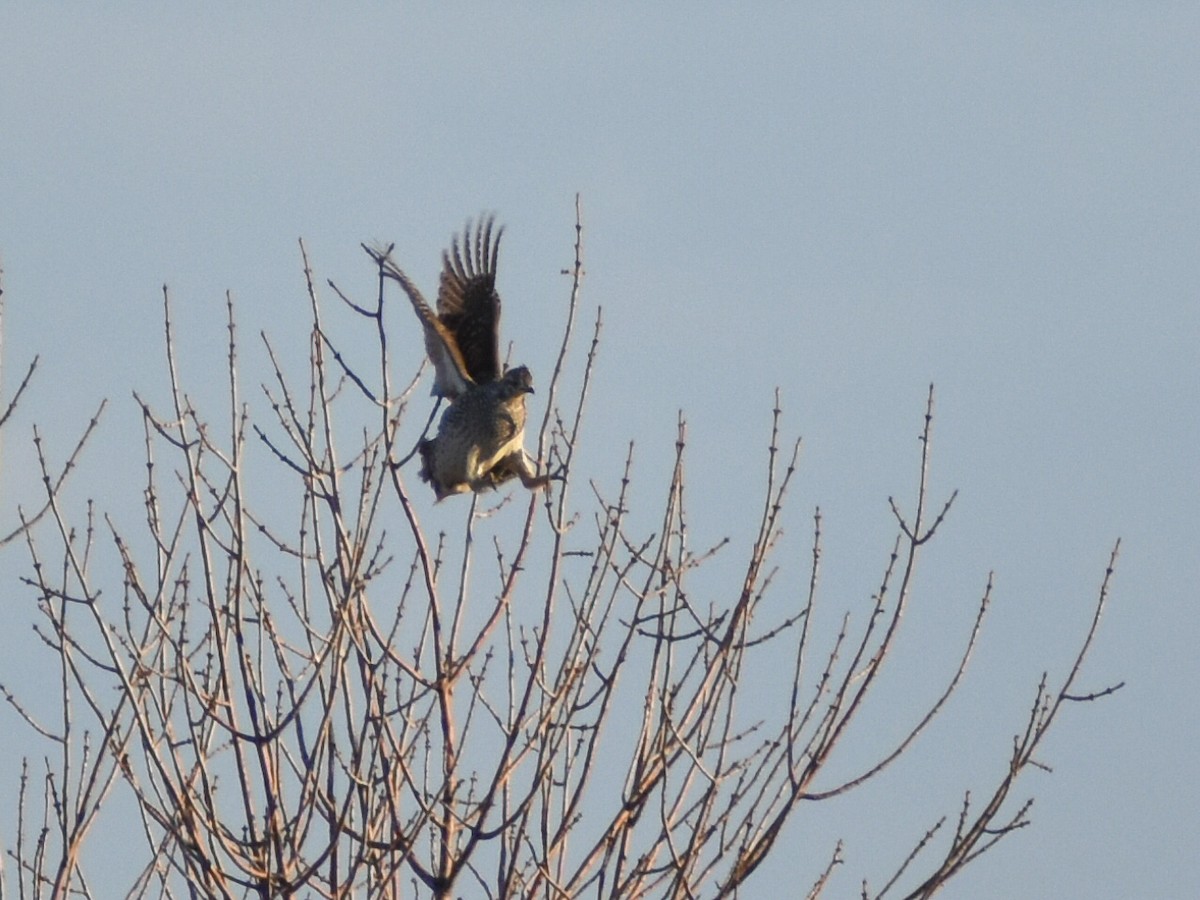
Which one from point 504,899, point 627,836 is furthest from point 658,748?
point 504,899

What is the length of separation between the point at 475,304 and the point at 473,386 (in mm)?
364

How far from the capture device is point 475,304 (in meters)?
8.48

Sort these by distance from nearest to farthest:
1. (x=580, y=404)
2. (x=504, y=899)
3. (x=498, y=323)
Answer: (x=504, y=899), (x=580, y=404), (x=498, y=323)

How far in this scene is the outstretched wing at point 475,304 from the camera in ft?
27.6

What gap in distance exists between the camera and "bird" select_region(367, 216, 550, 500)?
329 inches

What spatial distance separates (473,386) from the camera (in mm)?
8477

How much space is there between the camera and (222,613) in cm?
561

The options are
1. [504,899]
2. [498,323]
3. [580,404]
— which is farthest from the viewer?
[498,323]

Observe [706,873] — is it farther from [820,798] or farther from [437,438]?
[437,438]

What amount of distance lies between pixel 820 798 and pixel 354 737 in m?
1.38

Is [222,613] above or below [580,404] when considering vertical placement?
below

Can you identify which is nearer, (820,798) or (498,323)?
(820,798)

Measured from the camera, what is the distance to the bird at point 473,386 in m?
8.37

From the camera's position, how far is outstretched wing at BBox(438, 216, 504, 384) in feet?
27.6
